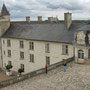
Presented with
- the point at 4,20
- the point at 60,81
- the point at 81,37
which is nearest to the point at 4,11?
the point at 4,20

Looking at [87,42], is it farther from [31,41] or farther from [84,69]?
[31,41]

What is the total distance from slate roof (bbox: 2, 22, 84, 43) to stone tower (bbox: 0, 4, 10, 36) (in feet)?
3.00

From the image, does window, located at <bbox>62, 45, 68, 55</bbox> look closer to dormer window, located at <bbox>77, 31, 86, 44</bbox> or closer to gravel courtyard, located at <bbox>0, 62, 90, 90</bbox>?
dormer window, located at <bbox>77, 31, 86, 44</bbox>

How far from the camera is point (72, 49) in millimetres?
24500

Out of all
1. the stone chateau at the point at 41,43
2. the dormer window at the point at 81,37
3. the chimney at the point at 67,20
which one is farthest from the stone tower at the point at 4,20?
the dormer window at the point at 81,37

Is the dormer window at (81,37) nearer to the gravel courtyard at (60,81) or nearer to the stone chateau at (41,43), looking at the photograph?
the stone chateau at (41,43)

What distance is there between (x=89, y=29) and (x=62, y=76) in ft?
25.8

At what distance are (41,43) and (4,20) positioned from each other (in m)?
14.1

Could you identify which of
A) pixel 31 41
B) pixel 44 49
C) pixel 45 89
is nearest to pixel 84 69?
pixel 45 89

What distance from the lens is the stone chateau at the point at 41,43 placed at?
21.3 metres

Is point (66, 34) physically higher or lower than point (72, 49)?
higher

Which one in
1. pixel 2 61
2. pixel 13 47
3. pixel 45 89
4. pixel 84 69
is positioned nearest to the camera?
pixel 45 89

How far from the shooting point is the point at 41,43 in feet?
93.7

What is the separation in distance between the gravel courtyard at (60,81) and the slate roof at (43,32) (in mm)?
7905
